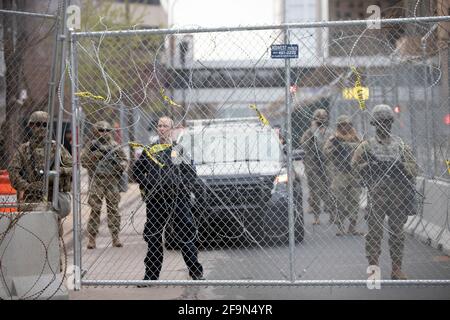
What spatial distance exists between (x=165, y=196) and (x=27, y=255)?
5.48 ft

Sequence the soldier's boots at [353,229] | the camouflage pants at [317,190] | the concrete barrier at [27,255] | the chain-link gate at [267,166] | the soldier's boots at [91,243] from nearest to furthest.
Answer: the concrete barrier at [27,255], the chain-link gate at [267,166], the soldier's boots at [353,229], the soldier's boots at [91,243], the camouflage pants at [317,190]

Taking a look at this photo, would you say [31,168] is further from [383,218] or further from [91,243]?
[383,218]

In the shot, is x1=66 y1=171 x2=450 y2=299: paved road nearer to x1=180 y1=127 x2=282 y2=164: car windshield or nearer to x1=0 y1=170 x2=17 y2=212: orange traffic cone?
x1=0 y1=170 x2=17 y2=212: orange traffic cone

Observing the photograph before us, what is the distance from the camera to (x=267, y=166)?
10.3 metres

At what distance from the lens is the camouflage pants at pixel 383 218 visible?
303 inches

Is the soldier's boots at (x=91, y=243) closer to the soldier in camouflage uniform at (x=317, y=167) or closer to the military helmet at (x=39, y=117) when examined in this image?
the military helmet at (x=39, y=117)

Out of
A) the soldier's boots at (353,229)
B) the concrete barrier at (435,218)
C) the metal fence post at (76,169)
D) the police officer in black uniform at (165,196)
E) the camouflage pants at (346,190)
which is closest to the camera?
the metal fence post at (76,169)

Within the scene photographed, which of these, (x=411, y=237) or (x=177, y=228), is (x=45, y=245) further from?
(x=411, y=237)

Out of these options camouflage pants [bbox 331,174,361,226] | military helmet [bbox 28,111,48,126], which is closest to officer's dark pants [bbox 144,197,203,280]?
military helmet [bbox 28,111,48,126]

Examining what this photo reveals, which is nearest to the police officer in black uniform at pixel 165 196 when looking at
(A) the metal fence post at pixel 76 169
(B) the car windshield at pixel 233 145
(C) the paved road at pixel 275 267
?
(C) the paved road at pixel 275 267

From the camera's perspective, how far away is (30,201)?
7582 millimetres

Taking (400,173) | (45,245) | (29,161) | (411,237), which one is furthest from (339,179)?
(45,245)

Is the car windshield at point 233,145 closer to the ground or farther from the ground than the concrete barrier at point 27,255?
farther from the ground
